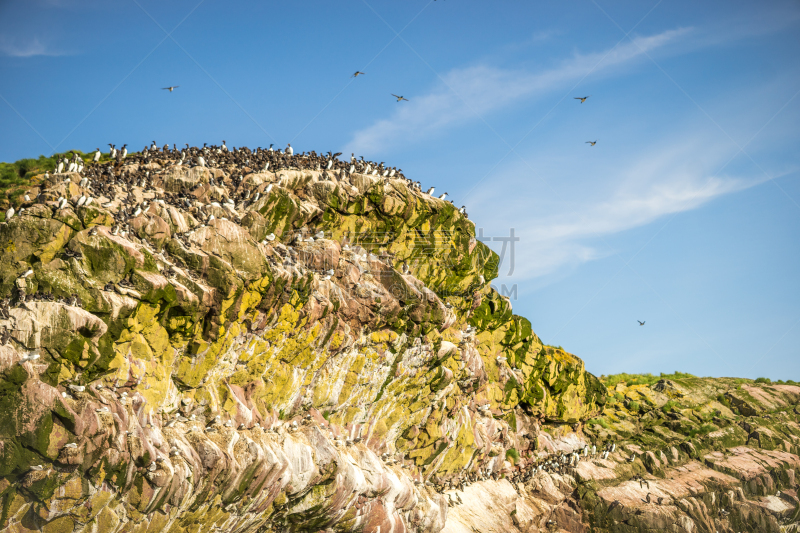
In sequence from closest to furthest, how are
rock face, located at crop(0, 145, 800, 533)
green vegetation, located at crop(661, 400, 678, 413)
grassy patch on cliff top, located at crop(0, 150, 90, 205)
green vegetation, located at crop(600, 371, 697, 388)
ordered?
1. rock face, located at crop(0, 145, 800, 533)
2. grassy patch on cliff top, located at crop(0, 150, 90, 205)
3. green vegetation, located at crop(661, 400, 678, 413)
4. green vegetation, located at crop(600, 371, 697, 388)

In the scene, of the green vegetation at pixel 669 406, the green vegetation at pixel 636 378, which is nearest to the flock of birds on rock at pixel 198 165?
the green vegetation at pixel 669 406

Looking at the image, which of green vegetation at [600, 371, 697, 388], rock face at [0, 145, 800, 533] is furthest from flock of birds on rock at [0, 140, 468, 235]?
green vegetation at [600, 371, 697, 388]

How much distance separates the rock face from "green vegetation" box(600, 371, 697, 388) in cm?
1447

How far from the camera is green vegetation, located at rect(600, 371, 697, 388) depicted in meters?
71.2

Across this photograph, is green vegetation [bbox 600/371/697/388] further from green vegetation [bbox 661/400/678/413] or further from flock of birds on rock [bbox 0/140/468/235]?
flock of birds on rock [bbox 0/140/468/235]

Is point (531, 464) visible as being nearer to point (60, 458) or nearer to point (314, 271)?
point (314, 271)

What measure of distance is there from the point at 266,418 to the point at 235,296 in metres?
6.95

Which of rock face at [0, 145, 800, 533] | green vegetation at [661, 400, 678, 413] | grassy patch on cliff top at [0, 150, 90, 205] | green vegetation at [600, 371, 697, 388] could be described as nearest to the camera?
rock face at [0, 145, 800, 533]

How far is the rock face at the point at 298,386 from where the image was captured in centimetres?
2086

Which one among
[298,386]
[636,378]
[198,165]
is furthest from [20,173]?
[636,378]

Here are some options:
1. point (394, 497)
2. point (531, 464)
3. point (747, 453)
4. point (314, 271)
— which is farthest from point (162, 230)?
point (747, 453)

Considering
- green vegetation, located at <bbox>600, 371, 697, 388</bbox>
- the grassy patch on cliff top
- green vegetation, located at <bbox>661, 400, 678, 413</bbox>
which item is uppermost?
the grassy patch on cliff top

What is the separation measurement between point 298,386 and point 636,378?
56748 mm

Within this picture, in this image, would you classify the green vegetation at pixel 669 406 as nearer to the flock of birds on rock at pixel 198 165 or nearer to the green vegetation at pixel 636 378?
the green vegetation at pixel 636 378
